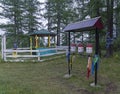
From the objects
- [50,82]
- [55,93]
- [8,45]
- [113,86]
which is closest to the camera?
[55,93]

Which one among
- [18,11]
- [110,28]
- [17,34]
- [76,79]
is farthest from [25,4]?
[76,79]

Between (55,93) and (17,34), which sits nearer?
(55,93)

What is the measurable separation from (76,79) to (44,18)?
2947 cm

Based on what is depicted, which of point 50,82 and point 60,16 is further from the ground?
point 60,16

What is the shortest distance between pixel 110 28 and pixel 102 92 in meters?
10.9

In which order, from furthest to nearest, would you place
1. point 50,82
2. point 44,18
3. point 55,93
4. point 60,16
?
point 44,18 → point 60,16 → point 50,82 → point 55,93

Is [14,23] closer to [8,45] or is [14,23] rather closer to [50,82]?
[8,45]

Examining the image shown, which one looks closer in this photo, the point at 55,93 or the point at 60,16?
the point at 55,93

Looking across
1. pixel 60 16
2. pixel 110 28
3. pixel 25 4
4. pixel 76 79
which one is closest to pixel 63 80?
pixel 76 79

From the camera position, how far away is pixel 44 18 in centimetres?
3866

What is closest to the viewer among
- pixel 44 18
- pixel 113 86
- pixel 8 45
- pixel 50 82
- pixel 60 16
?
pixel 113 86

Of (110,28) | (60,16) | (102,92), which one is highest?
(60,16)

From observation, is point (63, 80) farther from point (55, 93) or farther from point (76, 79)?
point (55, 93)

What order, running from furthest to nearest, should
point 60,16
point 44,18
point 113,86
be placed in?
point 44,18, point 60,16, point 113,86
